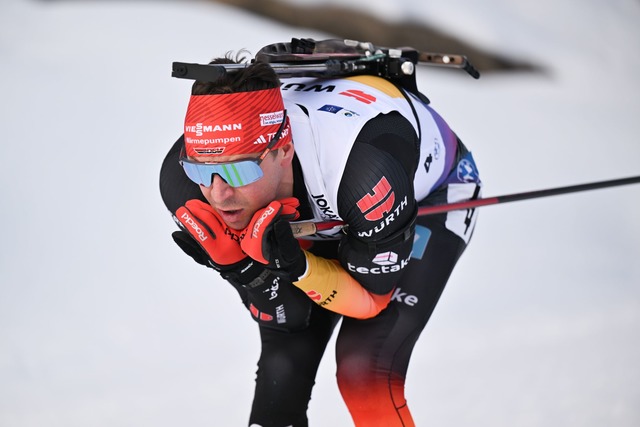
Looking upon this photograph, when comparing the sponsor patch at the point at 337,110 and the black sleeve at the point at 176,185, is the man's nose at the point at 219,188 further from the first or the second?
the sponsor patch at the point at 337,110

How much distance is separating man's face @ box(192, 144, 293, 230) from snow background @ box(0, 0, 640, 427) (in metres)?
1.20

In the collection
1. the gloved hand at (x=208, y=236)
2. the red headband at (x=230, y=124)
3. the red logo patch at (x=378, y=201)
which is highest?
the red headband at (x=230, y=124)

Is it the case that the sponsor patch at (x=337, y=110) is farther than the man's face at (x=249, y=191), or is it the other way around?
the sponsor patch at (x=337, y=110)

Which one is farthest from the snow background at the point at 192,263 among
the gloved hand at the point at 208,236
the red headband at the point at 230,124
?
the red headband at the point at 230,124

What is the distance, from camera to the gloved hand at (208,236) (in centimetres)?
234

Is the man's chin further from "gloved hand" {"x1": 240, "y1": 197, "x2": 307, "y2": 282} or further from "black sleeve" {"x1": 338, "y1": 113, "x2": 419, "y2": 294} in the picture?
"black sleeve" {"x1": 338, "y1": 113, "x2": 419, "y2": 294}

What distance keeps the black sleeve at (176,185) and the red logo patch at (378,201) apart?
479mm

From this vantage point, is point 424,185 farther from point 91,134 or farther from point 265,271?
point 91,134

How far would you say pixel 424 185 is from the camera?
9.10 feet

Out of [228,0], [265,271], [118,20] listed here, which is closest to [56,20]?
[118,20]

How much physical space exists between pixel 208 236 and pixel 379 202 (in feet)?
1.54

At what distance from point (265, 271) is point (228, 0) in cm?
527

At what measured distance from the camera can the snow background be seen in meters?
3.42

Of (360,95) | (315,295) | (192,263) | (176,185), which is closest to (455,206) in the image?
(360,95)
